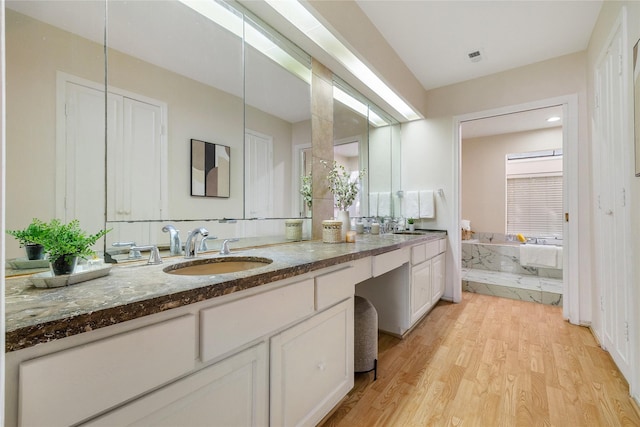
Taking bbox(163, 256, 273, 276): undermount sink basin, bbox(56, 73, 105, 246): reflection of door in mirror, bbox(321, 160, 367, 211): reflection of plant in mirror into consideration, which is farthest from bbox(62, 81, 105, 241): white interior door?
bbox(321, 160, 367, 211): reflection of plant in mirror

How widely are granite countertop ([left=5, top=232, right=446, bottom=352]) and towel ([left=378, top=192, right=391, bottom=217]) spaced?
2.25 metres

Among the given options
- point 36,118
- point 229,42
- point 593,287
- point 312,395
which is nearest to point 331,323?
point 312,395

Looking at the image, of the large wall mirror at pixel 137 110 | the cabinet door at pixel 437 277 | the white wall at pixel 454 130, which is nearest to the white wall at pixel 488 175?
the white wall at pixel 454 130

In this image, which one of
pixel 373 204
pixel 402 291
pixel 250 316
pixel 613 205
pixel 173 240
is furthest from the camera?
pixel 373 204

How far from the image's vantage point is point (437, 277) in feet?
9.55

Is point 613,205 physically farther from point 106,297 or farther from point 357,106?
point 106,297

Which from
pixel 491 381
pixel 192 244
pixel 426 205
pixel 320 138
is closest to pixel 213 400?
pixel 192 244

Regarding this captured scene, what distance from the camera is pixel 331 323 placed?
132cm

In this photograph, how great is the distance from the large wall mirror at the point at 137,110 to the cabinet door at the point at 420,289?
4.34 ft

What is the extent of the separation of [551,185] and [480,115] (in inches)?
107

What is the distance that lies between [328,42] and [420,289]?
82.5 inches

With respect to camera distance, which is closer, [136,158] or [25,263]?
[25,263]

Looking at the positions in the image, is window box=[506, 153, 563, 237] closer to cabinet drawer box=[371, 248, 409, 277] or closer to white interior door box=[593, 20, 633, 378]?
white interior door box=[593, 20, 633, 378]

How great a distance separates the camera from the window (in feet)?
15.1
